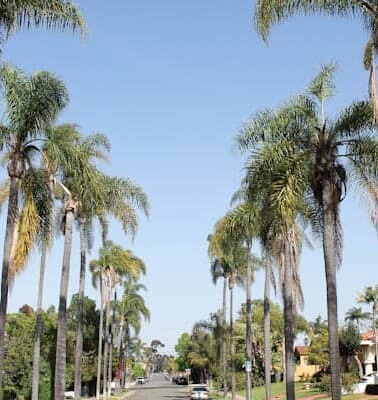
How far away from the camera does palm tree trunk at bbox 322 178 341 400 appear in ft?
54.6

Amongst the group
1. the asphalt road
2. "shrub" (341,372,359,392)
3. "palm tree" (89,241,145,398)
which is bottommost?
the asphalt road

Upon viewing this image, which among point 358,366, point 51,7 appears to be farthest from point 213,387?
point 51,7

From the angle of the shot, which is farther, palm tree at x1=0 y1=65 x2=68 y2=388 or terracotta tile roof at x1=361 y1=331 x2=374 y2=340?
terracotta tile roof at x1=361 y1=331 x2=374 y2=340

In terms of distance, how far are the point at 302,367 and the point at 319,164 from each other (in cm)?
6648

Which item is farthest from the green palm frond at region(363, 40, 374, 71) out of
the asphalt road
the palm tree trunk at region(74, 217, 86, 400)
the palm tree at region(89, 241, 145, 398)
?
the asphalt road

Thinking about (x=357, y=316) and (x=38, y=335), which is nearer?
(x=38, y=335)

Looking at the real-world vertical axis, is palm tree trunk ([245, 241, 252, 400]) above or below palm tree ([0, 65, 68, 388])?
below

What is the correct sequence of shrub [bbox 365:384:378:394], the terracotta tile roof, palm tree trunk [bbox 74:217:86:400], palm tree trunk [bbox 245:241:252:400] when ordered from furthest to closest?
the terracotta tile roof < shrub [bbox 365:384:378:394] < palm tree trunk [bbox 245:241:252:400] < palm tree trunk [bbox 74:217:86:400]

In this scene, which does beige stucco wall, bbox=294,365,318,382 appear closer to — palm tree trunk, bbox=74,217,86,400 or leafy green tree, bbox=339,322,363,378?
leafy green tree, bbox=339,322,363,378

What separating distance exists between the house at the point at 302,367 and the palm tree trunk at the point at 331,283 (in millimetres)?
56377

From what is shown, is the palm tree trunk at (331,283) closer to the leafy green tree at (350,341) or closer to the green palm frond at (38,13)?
the green palm frond at (38,13)

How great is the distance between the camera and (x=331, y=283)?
16984 mm

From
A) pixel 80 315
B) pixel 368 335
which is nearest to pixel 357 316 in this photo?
pixel 368 335

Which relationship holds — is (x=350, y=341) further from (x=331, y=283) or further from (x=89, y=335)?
(x=331, y=283)
